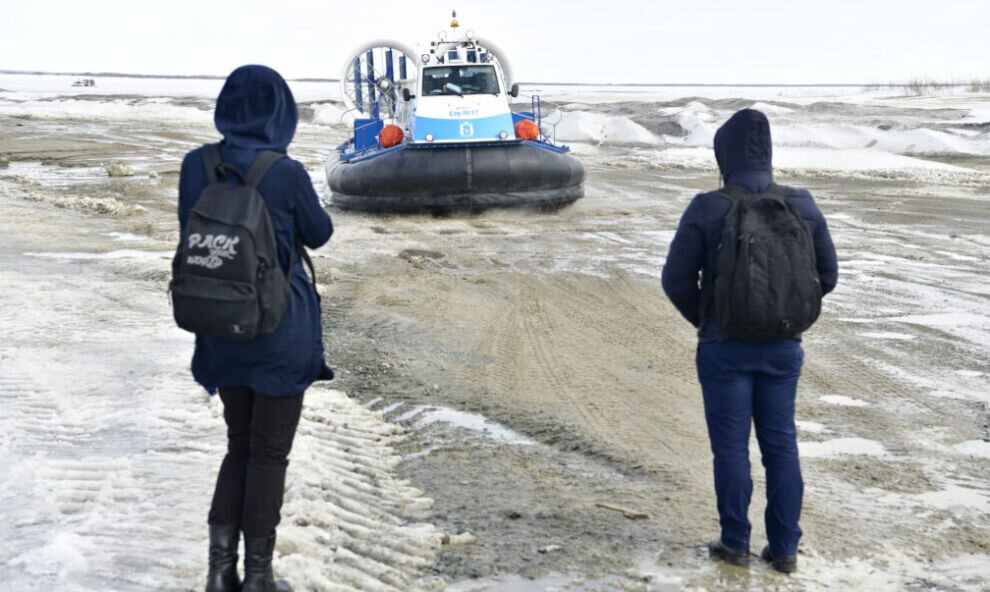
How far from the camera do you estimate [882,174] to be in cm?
1577

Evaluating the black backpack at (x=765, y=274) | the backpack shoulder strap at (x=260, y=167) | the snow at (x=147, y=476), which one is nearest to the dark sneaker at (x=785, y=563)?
the black backpack at (x=765, y=274)

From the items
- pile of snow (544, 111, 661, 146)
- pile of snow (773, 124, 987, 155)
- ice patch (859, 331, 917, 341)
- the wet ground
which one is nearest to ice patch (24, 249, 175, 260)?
the wet ground

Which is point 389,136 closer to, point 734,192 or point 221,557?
point 734,192

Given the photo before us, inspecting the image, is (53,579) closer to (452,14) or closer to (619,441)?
(619,441)

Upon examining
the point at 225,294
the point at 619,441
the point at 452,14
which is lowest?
the point at 619,441

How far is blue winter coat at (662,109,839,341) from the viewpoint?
2.89 m

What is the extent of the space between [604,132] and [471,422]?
22.9 m

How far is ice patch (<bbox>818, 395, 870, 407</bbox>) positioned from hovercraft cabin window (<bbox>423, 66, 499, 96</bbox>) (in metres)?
Answer: 7.96

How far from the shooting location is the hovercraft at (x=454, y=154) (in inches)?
437

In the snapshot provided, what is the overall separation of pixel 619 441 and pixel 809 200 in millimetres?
1644

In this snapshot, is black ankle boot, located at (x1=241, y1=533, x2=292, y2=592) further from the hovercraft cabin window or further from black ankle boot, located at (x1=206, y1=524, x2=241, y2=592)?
the hovercraft cabin window

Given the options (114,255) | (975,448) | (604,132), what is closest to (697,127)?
(604,132)

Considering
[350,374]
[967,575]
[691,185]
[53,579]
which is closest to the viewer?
[53,579]

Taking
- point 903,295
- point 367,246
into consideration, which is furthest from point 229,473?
point 367,246
